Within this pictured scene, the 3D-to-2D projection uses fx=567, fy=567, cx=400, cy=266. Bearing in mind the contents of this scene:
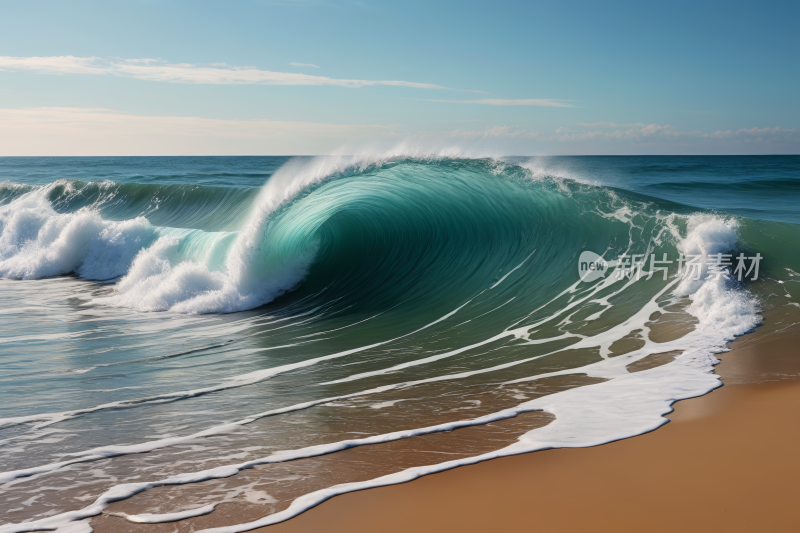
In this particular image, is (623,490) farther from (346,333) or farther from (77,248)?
(77,248)

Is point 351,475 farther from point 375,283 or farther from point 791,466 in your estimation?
point 375,283

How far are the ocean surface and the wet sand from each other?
0.18 meters

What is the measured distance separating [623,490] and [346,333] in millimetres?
4557

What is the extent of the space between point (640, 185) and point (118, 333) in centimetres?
2854

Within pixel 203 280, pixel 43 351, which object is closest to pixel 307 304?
pixel 203 280

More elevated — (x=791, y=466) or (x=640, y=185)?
(x=640, y=185)

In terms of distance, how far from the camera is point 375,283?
30.5 feet

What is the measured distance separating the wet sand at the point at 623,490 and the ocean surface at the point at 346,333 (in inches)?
7.3

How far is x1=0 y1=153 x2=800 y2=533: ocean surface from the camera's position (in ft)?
10.8

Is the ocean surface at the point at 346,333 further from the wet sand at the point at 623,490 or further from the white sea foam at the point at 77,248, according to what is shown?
the wet sand at the point at 623,490

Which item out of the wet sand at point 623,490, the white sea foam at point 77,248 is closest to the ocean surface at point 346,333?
the white sea foam at point 77,248

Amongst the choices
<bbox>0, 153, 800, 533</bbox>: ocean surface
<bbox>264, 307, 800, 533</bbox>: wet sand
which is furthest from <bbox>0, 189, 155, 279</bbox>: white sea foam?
<bbox>264, 307, 800, 533</bbox>: wet sand

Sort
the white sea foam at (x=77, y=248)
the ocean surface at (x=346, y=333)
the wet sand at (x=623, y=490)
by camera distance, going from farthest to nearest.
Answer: the white sea foam at (x=77, y=248)
the ocean surface at (x=346, y=333)
the wet sand at (x=623, y=490)

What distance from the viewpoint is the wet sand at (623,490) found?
2.56 meters
